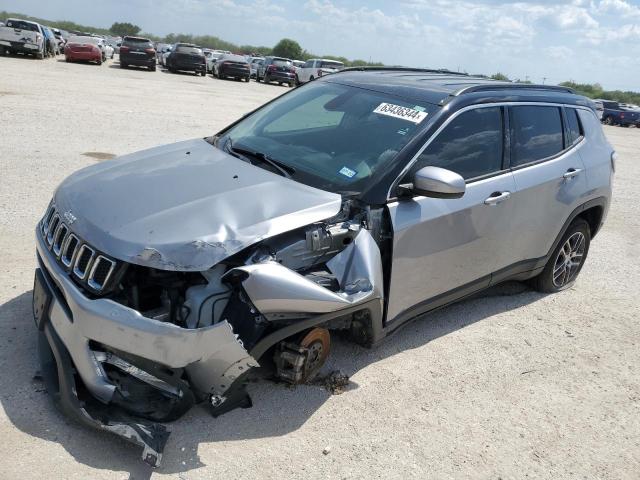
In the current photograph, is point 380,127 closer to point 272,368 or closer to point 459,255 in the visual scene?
point 459,255

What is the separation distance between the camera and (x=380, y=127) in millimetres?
3965

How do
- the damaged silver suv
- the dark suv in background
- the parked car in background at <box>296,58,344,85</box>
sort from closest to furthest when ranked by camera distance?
the damaged silver suv → the dark suv in background → the parked car in background at <box>296,58,344,85</box>

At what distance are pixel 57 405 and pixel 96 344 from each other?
1.60 ft

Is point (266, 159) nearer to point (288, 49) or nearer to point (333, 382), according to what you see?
point (333, 382)

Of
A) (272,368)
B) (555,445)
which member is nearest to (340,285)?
(272,368)

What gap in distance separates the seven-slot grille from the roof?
2381 millimetres

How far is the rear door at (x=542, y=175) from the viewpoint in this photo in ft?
14.8

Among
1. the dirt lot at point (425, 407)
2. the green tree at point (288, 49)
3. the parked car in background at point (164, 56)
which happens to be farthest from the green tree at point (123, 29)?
the dirt lot at point (425, 407)

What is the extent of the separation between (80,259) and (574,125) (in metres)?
4.29

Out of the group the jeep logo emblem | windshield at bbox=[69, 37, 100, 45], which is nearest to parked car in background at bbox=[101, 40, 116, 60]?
windshield at bbox=[69, 37, 100, 45]

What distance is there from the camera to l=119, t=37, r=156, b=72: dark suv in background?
1152 inches

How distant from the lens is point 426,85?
432 centimetres

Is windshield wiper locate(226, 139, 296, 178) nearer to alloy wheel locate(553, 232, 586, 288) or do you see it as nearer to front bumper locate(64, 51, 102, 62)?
alloy wheel locate(553, 232, 586, 288)

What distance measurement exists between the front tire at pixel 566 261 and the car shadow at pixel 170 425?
173 cm
